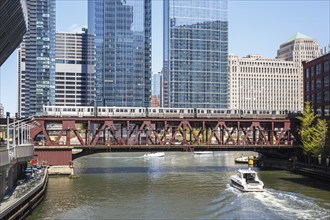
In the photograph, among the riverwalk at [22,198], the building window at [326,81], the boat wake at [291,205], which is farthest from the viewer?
the building window at [326,81]

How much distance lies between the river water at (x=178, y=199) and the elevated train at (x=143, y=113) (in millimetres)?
19694

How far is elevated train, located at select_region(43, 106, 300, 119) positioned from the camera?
9925 cm

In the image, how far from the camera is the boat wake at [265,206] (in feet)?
158

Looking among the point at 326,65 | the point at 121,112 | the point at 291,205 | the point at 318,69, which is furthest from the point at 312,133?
the point at 291,205

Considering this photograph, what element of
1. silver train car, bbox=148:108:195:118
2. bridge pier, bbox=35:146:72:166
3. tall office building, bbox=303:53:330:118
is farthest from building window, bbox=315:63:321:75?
bridge pier, bbox=35:146:72:166

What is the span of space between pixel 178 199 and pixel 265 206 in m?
11.8

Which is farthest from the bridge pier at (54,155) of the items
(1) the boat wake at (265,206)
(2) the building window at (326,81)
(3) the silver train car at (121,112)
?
(2) the building window at (326,81)

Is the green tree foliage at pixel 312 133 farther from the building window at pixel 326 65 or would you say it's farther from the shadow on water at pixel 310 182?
the building window at pixel 326 65

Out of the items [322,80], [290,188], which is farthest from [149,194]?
[322,80]

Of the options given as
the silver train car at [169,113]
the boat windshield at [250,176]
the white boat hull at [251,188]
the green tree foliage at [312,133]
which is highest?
the silver train car at [169,113]

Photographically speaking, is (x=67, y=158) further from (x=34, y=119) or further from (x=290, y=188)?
(x=290, y=188)

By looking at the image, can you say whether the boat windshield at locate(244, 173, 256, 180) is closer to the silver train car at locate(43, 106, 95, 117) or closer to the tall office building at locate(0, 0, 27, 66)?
the tall office building at locate(0, 0, 27, 66)

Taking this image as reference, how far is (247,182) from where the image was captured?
64625 mm

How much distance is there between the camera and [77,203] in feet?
185
